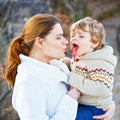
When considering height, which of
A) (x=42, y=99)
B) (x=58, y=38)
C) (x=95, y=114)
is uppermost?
(x=58, y=38)

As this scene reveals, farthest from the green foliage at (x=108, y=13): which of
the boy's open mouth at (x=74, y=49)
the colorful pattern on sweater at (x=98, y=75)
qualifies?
the colorful pattern on sweater at (x=98, y=75)

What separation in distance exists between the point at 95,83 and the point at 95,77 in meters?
0.03

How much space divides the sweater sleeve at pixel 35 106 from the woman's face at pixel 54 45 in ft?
0.74

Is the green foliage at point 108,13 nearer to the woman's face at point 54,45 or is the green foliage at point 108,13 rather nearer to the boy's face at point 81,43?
the boy's face at point 81,43

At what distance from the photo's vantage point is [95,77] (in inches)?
96.2

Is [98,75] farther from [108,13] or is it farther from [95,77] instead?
[108,13]

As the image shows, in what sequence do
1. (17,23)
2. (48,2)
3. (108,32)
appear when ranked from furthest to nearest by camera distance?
(108,32) < (48,2) < (17,23)

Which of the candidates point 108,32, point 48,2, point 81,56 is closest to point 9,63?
point 81,56

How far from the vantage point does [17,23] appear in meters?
8.17

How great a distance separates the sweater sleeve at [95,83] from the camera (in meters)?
2.43

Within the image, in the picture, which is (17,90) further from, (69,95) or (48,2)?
(48,2)

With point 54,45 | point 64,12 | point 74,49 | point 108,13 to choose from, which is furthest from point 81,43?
point 108,13

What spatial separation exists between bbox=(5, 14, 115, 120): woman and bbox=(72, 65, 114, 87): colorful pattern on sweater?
0.33ft

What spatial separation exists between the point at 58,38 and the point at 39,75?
0.22 metres
